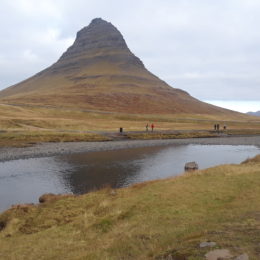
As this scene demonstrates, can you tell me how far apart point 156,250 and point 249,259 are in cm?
380

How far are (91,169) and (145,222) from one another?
2731 centimetres

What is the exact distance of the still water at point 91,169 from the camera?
3278cm

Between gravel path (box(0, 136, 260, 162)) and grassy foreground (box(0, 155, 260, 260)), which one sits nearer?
grassy foreground (box(0, 155, 260, 260))

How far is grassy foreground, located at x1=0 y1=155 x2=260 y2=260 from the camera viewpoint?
12453mm

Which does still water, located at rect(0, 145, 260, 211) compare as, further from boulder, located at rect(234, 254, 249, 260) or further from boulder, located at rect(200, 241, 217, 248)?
boulder, located at rect(234, 254, 249, 260)

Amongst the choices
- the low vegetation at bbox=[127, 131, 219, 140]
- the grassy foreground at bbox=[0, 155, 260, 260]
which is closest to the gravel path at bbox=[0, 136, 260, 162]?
the low vegetation at bbox=[127, 131, 219, 140]

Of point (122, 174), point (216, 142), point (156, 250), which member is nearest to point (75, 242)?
point (156, 250)

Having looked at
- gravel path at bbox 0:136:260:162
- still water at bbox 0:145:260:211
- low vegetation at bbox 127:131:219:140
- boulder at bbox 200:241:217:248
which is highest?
low vegetation at bbox 127:131:219:140

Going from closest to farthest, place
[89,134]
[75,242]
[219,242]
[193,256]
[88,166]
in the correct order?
[193,256], [219,242], [75,242], [88,166], [89,134]

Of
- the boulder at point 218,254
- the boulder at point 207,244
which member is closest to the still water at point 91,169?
the boulder at point 207,244

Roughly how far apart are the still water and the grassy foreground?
318 inches

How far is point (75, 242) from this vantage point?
15914 millimetres

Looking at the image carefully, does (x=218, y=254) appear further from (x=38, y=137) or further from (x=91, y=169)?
(x=38, y=137)

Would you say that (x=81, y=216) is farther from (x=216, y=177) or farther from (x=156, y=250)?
(x=216, y=177)
